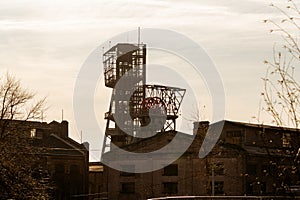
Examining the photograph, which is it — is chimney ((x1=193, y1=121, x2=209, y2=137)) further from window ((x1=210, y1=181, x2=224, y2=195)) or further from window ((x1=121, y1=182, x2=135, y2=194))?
window ((x1=121, y1=182, x2=135, y2=194))

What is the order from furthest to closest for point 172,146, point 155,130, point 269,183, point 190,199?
point 155,130
point 172,146
point 269,183
point 190,199

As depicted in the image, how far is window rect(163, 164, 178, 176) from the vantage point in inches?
2280

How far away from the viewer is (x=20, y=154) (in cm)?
3941

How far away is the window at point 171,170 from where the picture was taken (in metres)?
57.9

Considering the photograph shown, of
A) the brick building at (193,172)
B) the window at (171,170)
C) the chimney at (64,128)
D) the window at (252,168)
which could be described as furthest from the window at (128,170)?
the chimney at (64,128)

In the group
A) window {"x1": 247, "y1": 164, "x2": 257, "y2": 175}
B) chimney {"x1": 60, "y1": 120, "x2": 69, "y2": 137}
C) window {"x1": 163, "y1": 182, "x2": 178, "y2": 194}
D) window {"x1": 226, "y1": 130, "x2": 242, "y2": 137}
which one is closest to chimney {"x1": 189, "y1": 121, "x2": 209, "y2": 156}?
window {"x1": 163, "y1": 182, "x2": 178, "y2": 194}

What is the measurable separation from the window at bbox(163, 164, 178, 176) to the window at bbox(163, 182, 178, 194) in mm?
917

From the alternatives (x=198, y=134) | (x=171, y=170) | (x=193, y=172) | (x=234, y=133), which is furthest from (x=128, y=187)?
(x=234, y=133)

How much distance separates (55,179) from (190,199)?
42.8 m

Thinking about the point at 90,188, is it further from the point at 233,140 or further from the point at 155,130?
the point at 233,140

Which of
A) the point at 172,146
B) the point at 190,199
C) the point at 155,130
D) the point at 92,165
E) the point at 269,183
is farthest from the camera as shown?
the point at 92,165

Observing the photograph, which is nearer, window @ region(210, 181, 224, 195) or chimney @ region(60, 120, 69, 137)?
window @ region(210, 181, 224, 195)

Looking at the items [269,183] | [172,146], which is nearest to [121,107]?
[172,146]

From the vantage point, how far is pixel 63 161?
62469mm
